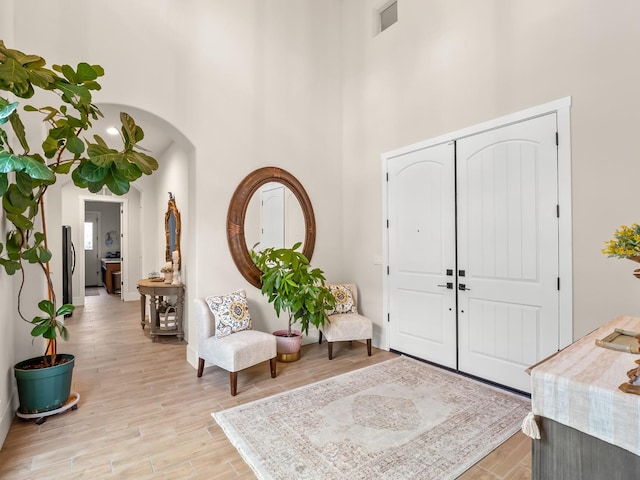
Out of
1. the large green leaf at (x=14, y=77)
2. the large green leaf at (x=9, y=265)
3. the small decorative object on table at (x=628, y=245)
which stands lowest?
the large green leaf at (x=9, y=265)

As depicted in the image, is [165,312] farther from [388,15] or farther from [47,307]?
[388,15]

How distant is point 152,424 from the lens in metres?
2.55

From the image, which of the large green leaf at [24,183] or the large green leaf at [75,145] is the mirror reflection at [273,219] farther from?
the large green leaf at [24,183]

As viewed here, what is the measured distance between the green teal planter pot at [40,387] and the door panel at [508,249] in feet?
11.8

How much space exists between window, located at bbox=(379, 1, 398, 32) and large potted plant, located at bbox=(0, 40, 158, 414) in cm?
357

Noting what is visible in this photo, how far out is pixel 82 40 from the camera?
10.1ft

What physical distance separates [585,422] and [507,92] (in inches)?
116

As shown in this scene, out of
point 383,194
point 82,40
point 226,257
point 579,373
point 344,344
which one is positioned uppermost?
point 82,40

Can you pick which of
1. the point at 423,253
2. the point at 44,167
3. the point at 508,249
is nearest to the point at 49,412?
the point at 44,167

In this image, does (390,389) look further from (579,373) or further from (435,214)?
(579,373)

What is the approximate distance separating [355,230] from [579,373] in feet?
12.0

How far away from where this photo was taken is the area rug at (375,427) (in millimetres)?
2053

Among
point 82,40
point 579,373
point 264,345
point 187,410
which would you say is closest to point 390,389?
point 264,345

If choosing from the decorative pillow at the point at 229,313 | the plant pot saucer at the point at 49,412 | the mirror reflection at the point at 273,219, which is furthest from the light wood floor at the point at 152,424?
the mirror reflection at the point at 273,219
